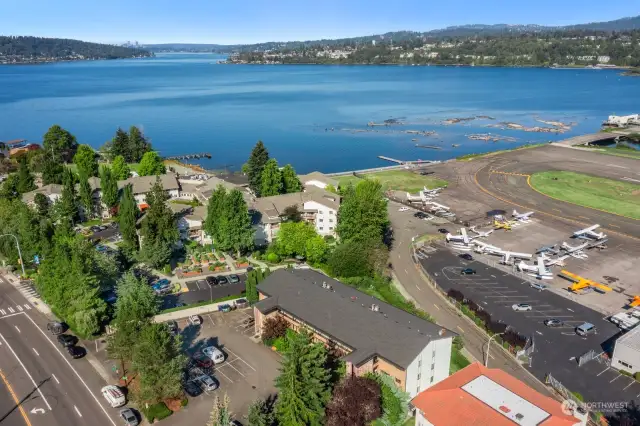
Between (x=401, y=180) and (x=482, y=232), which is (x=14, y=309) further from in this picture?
(x=401, y=180)

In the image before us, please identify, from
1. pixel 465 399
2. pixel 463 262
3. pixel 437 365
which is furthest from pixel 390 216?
pixel 465 399

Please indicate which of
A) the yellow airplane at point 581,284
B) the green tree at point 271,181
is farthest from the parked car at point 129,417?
the green tree at point 271,181

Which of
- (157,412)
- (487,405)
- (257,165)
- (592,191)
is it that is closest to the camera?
(487,405)

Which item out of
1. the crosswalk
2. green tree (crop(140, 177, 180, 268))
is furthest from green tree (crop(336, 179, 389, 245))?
the crosswalk

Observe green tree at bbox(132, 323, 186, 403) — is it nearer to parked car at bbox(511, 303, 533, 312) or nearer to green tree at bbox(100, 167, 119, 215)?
parked car at bbox(511, 303, 533, 312)

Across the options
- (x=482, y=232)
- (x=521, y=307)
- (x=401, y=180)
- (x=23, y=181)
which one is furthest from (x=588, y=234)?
(x=23, y=181)

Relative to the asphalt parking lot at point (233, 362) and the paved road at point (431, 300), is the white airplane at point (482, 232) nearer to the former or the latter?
the paved road at point (431, 300)

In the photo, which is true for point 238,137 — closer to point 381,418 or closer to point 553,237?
point 553,237
